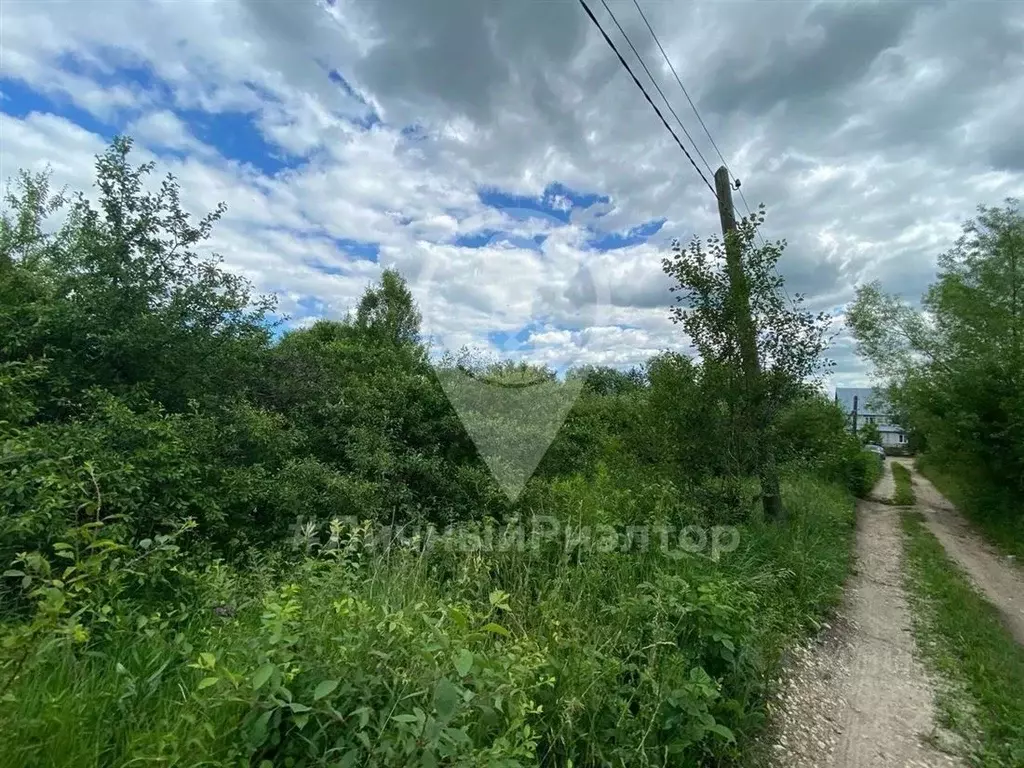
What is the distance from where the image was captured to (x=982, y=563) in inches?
334

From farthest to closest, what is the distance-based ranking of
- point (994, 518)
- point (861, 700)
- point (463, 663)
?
point (994, 518) → point (861, 700) → point (463, 663)

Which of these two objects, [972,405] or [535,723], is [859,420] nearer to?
[972,405]

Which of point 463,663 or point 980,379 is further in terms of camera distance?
point 980,379

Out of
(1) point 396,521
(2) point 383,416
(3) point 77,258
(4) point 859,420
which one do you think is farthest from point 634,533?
(4) point 859,420

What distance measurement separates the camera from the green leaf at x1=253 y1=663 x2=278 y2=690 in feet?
4.83

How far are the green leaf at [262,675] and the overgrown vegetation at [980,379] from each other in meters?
12.5

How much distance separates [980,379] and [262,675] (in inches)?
567

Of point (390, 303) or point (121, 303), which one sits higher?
point (390, 303)

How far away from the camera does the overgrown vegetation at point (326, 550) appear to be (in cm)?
165

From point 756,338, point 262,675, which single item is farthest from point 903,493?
point 262,675

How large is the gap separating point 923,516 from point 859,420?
123 feet

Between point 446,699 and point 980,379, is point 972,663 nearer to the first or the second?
point 446,699

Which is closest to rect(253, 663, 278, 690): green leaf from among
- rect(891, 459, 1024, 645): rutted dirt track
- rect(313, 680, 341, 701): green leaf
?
rect(313, 680, 341, 701): green leaf

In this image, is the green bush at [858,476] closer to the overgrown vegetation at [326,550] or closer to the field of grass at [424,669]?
the overgrown vegetation at [326,550]
